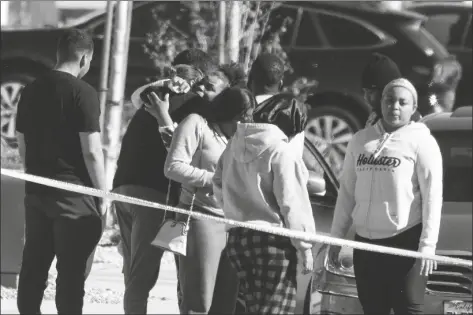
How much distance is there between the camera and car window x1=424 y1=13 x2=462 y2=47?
546 inches

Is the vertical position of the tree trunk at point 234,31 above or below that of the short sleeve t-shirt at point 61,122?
above

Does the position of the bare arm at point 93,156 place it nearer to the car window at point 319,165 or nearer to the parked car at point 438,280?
the parked car at point 438,280

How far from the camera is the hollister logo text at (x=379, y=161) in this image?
18.8 ft

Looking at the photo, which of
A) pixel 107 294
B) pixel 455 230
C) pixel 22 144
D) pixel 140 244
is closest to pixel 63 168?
pixel 22 144

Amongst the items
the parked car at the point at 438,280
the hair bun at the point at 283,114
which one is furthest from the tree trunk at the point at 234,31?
the hair bun at the point at 283,114

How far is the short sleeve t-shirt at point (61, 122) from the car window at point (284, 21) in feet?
22.3

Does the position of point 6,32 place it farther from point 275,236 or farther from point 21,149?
point 275,236

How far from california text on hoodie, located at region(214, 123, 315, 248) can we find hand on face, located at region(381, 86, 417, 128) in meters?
0.44

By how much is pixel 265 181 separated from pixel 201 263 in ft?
2.09

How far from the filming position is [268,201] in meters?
5.80

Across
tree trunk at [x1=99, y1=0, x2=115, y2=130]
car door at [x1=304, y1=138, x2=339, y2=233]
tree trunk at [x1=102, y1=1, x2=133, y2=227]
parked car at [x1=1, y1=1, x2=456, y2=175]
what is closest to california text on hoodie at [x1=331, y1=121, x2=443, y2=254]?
car door at [x1=304, y1=138, x2=339, y2=233]

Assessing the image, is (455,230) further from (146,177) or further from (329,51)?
(329,51)

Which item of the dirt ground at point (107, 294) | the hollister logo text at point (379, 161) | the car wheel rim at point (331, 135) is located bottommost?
the dirt ground at point (107, 294)

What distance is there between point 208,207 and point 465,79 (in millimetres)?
7463
